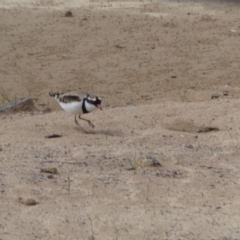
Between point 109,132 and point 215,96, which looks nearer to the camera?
point 109,132

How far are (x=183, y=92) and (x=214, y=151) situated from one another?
10.6 feet

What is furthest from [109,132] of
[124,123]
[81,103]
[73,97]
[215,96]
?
[215,96]

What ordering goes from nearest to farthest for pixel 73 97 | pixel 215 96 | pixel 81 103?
pixel 81 103 → pixel 73 97 → pixel 215 96

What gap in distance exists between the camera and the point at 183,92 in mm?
11031

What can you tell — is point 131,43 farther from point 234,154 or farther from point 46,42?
point 234,154

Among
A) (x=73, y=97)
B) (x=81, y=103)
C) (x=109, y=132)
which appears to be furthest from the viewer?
(x=73, y=97)

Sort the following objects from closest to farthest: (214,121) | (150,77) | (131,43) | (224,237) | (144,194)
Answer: (224,237) < (144,194) < (214,121) < (150,77) < (131,43)

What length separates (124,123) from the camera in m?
8.88

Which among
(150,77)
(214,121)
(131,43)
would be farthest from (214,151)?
(131,43)

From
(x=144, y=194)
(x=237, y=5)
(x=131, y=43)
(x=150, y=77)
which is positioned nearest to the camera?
(x=144, y=194)

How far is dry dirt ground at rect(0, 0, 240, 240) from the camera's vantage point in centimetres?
622

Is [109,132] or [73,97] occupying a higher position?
[73,97]

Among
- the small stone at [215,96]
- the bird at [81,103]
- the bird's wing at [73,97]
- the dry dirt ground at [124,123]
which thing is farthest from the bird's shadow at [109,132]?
the small stone at [215,96]

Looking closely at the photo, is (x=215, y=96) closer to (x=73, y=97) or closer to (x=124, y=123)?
(x=124, y=123)
